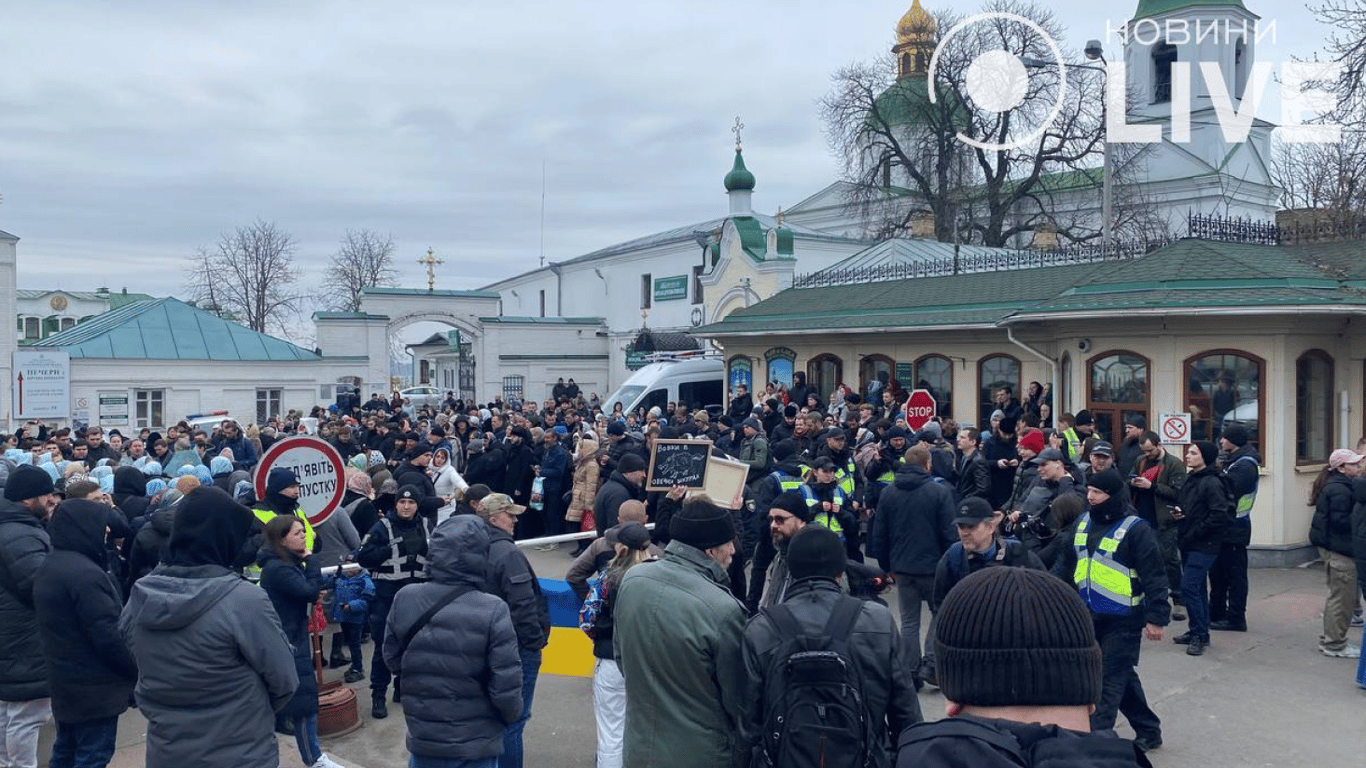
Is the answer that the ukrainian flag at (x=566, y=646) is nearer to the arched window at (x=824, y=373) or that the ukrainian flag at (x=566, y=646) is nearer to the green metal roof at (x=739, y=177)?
the arched window at (x=824, y=373)

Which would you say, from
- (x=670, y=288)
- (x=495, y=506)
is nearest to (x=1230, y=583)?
(x=495, y=506)

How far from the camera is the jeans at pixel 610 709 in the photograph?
247 inches

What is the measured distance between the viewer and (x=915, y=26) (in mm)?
48844

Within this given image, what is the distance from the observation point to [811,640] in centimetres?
402

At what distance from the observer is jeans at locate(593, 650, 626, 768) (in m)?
6.27

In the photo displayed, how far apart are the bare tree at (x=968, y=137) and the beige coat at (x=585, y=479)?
24.6 m

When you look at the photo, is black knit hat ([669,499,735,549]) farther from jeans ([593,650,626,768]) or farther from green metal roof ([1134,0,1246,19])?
green metal roof ([1134,0,1246,19])

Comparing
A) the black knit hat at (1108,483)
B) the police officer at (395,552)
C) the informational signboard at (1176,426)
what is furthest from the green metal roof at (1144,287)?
the police officer at (395,552)

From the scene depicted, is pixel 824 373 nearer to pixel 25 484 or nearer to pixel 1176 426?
pixel 1176 426

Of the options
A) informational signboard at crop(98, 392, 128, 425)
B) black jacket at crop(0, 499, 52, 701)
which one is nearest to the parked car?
informational signboard at crop(98, 392, 128, 425)

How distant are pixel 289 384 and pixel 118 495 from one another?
82.7 feet

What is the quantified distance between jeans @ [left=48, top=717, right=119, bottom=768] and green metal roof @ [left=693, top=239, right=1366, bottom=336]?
12.0m

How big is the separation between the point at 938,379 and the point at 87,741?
1564 centimetres

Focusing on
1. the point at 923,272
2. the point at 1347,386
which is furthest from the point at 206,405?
the point at 1347,386
